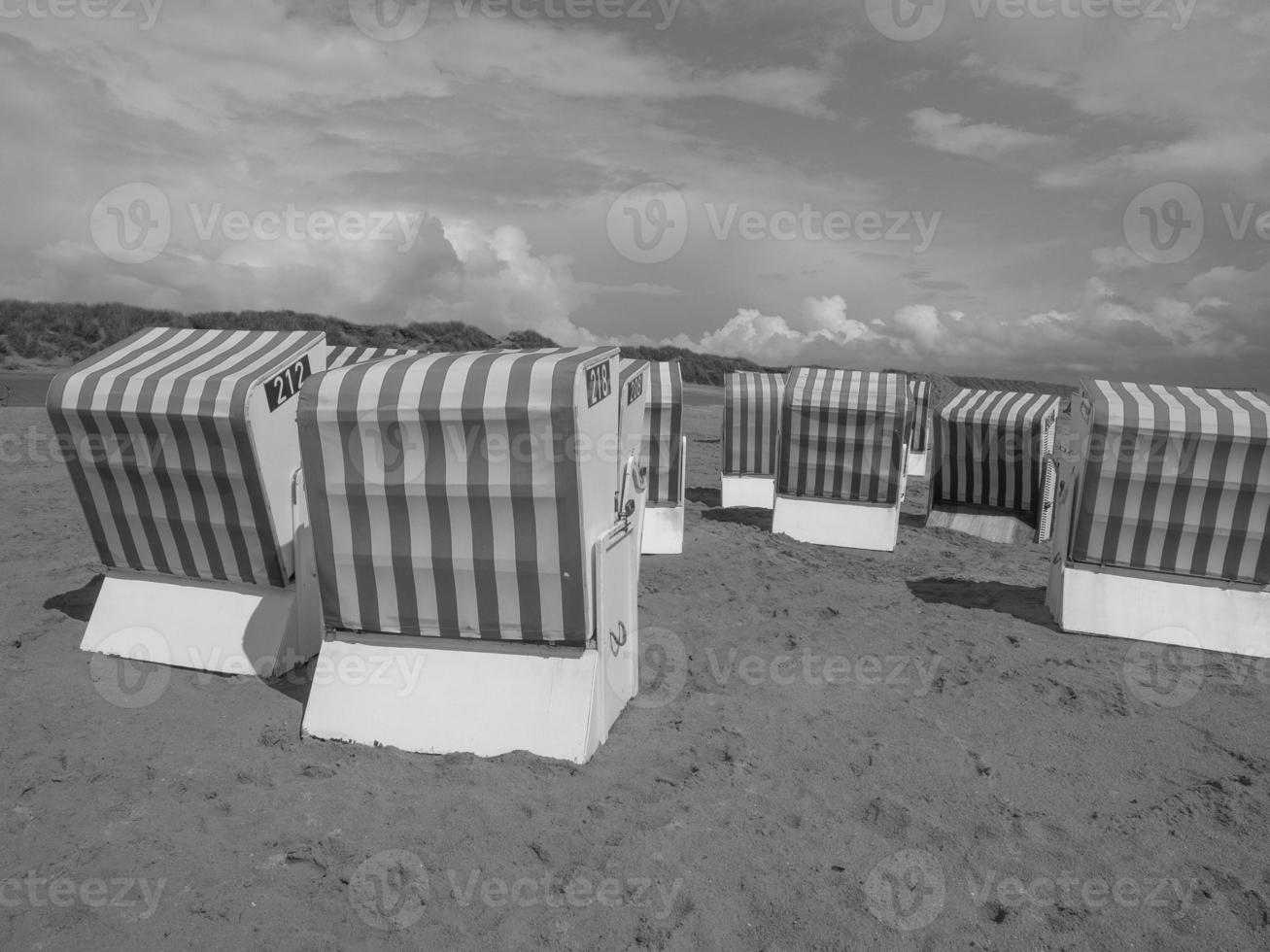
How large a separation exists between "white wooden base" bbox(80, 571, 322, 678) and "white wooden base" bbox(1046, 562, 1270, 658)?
6.04 m

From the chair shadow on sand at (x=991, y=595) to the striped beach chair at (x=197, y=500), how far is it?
588 centimetres

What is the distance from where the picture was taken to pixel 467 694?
4629 millimetres

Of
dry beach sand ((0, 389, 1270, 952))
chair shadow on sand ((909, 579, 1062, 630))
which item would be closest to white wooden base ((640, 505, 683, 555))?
chair shadow on sand ((909, 579, 1062, 630))

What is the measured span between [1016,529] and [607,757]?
980 centimetres

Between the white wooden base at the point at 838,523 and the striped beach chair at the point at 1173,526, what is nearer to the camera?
the striped beach chair at the point at 1173,526

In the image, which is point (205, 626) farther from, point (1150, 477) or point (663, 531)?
point (1150, 477)

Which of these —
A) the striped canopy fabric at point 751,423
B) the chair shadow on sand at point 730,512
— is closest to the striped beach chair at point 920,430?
the chair shadow on sand at point 730,512

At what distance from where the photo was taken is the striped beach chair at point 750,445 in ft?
46.1

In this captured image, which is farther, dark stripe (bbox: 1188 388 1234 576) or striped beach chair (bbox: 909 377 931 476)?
striped beach chair (bbox: 909 377 931 476)

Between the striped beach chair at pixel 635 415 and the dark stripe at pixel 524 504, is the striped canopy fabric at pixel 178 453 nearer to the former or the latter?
the dark stripe at pixel 524 504

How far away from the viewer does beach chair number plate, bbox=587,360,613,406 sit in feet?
14.6

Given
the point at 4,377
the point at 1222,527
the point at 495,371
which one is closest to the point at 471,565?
the point at 495,371

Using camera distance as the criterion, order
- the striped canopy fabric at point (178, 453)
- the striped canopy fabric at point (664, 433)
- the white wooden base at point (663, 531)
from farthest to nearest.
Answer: the striped canopy fabric at point (664, 433)
the white wooden base at point (663, 531)
the striped canopy fabric at point (178, 453)

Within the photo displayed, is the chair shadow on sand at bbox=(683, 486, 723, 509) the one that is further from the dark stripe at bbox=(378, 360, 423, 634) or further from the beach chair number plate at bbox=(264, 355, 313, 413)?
the dark stripe at bbox=(378, 360, 423, 634)
